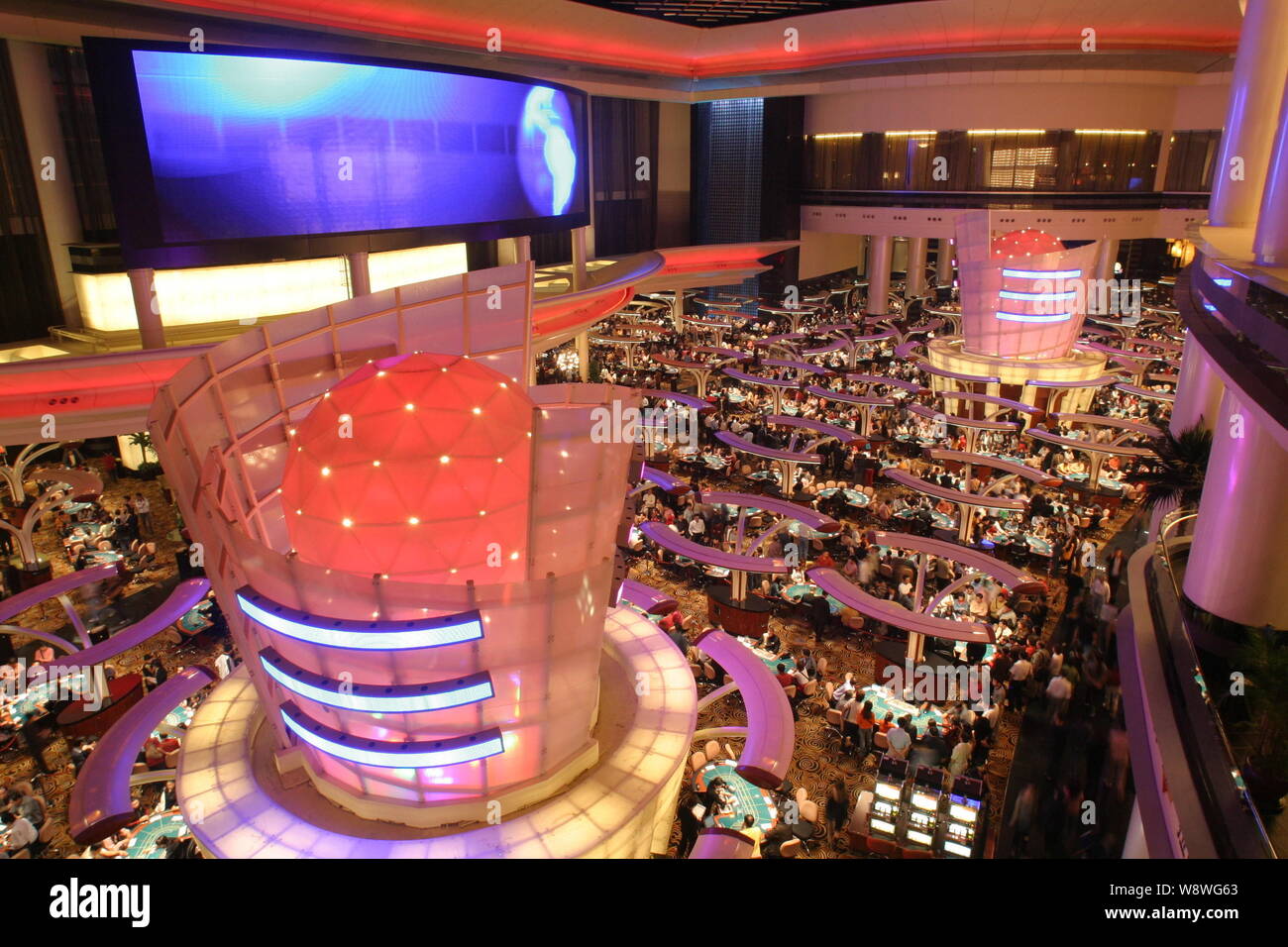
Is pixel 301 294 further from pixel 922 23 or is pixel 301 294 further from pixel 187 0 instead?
pixel 922 23

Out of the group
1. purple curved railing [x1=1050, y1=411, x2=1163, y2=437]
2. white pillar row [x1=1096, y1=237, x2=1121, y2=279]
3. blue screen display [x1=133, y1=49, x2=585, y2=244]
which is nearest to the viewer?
blue screen display [x1=133, y1=49, x2=585, y2=244]

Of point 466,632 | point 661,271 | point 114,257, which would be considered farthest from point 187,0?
point 466,632

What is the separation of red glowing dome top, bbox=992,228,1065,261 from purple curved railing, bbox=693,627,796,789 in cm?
2246

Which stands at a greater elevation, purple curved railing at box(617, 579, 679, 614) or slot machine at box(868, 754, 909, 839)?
purple curved railing at box(617, 579, 679, 614)

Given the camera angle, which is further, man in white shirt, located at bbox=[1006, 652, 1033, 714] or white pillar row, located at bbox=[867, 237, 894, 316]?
white pillar row, located at bbox=[867, 237, 894, 316]

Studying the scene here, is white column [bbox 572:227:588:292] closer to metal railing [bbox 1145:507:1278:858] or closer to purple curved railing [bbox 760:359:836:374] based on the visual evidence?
purple curved railing [bbox 760:359:836:374]

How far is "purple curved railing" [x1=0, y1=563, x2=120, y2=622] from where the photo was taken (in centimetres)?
1427

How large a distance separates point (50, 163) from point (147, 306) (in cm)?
885

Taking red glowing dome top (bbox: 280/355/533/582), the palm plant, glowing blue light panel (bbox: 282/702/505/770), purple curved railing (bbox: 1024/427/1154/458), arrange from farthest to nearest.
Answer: purple curved railing (bbox: 1024/427/1154/458)
the palm plant
red glowing dome top (bbox: 280/355/533/582)
glowing blue light panel (bbox: 282/702/505/770)

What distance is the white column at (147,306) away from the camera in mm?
19109

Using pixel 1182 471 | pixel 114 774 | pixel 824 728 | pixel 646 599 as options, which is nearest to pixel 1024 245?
pixel 1182 471

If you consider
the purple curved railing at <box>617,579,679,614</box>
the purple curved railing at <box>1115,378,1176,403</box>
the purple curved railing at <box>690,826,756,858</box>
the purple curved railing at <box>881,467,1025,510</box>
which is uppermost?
the purple curved railing at <box>1115,378,1176,403</box>

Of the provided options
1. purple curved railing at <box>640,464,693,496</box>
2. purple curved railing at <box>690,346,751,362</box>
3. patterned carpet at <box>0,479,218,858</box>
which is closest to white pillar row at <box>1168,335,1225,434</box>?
purple curved railing at <box>640,464,693,496</box>
